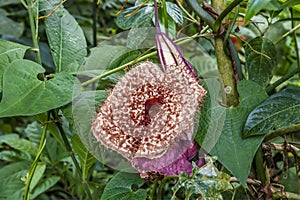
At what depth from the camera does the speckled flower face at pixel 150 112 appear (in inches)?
16.5

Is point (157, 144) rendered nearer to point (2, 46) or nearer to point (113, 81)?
point (113, 81)

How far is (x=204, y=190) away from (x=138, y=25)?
0.22 meters

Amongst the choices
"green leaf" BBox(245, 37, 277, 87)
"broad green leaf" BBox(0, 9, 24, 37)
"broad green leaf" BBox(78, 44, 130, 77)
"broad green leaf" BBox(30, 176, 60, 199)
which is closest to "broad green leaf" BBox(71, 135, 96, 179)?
"broad green leaf" BBox(78, 44, 130, 77)

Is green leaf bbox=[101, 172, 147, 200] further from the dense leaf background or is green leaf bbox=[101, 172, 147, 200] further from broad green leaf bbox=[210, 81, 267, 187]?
broad green leaf bbox=[210, 81, 267, 187]

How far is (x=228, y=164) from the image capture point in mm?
445

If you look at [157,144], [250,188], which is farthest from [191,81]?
[250,188]

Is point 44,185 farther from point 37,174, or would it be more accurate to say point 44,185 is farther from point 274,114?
point 274,114

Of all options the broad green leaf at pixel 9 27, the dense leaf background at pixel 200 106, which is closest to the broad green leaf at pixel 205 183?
the dense leaf background at pixel 200 106

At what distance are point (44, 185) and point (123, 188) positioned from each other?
1.47 ft

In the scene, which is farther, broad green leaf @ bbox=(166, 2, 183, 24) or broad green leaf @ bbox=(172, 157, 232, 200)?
broad green leaf @ bbox=(166, 2, 183, 24)

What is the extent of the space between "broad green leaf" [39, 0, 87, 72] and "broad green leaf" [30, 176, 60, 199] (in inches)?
16.0

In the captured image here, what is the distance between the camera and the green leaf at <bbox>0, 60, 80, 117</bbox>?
17.6 inches

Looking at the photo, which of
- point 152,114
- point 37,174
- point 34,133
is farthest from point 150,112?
point 34,133

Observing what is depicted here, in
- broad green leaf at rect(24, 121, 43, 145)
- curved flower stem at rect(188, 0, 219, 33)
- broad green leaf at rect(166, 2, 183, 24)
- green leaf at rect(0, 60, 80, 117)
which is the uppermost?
curved flower stem at rect(188, 0, 219, 33)
